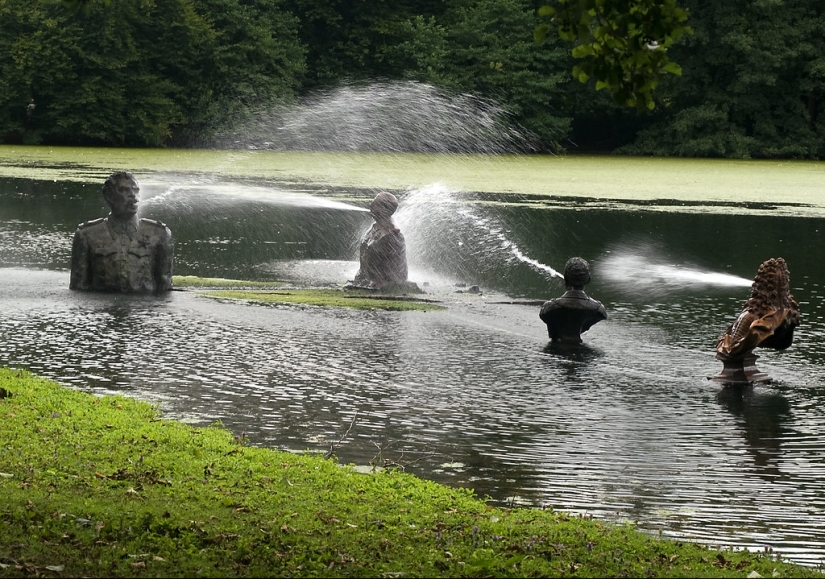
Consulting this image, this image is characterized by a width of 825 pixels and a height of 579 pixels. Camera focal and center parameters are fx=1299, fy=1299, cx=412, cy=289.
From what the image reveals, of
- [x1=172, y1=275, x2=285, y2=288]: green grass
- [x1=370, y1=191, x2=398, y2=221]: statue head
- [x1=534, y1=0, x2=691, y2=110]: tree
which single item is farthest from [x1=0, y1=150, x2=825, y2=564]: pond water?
[x1=534, y1=0, x2=691, y2=110]: tree

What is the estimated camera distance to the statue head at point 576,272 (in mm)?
13070

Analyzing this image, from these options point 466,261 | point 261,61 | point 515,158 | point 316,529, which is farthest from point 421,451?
point 261,61

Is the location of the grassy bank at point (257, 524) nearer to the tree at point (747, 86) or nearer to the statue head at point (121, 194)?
the statue head at point (121, 194)

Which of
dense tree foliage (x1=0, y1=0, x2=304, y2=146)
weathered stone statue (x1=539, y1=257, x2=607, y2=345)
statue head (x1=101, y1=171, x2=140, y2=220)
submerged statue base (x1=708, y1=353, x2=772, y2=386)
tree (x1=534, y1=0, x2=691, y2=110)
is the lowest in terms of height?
submerged statue base (x1=708, y1=353, x2=772, y2=386)

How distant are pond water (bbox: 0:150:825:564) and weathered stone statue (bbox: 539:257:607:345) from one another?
24cm

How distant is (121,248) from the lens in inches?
594

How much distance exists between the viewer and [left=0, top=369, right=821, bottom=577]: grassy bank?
575 centimetres

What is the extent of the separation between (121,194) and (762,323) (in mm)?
7376

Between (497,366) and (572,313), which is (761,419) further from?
(572,313)

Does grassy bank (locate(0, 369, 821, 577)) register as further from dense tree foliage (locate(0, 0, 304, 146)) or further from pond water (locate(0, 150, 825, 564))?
dense tree foliage (locate(0, 0, 304, 146))

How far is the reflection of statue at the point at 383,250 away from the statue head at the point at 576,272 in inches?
146

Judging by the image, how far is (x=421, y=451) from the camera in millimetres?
8961

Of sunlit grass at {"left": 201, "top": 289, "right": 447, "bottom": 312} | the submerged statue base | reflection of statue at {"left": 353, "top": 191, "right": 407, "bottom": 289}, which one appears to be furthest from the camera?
reflection of statue at {"left": 353, "top": 191, "right": 407, "bottom": 289}

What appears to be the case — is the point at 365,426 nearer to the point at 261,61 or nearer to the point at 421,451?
the point at 421,451
